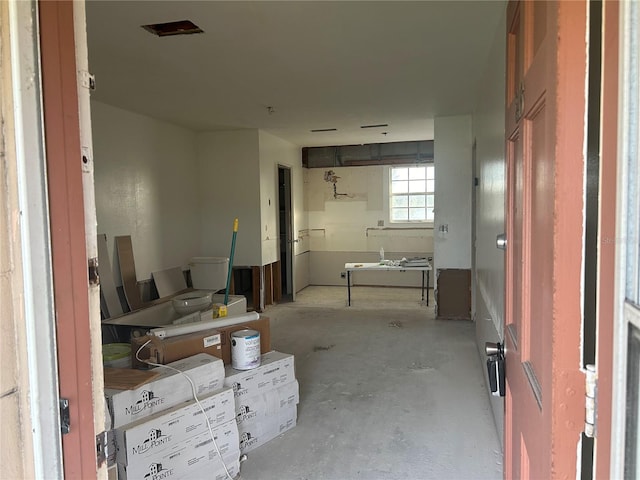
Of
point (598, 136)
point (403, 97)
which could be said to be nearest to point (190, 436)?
point (598, 136)

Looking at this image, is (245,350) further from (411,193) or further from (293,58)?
(411,193)

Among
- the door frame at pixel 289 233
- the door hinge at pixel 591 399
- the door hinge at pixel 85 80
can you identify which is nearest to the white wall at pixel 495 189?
the door hinge at pixel 591 399

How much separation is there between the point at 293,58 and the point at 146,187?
274 centimetres

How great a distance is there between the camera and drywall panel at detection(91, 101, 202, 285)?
4555 mm

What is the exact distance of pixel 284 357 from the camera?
295cm

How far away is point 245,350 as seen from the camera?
270 centimetres

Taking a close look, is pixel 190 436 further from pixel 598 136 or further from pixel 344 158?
pixel 344 158

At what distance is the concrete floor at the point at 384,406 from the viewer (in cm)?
251

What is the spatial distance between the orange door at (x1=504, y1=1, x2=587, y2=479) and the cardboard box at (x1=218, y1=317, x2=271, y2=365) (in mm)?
2013

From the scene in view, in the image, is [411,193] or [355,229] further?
[355,229]

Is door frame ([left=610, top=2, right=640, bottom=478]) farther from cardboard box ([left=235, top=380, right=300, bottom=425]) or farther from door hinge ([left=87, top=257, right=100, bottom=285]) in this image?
cardboard box ([left=235, top=380, right=300, bottom=425])

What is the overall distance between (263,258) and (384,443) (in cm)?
393

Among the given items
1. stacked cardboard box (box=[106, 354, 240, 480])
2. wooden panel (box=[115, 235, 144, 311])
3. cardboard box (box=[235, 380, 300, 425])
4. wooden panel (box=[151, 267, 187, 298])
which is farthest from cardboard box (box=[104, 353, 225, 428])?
wooden panel (box=[151, 267, 187, 298])

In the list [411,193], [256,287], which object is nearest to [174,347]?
[256,287]
